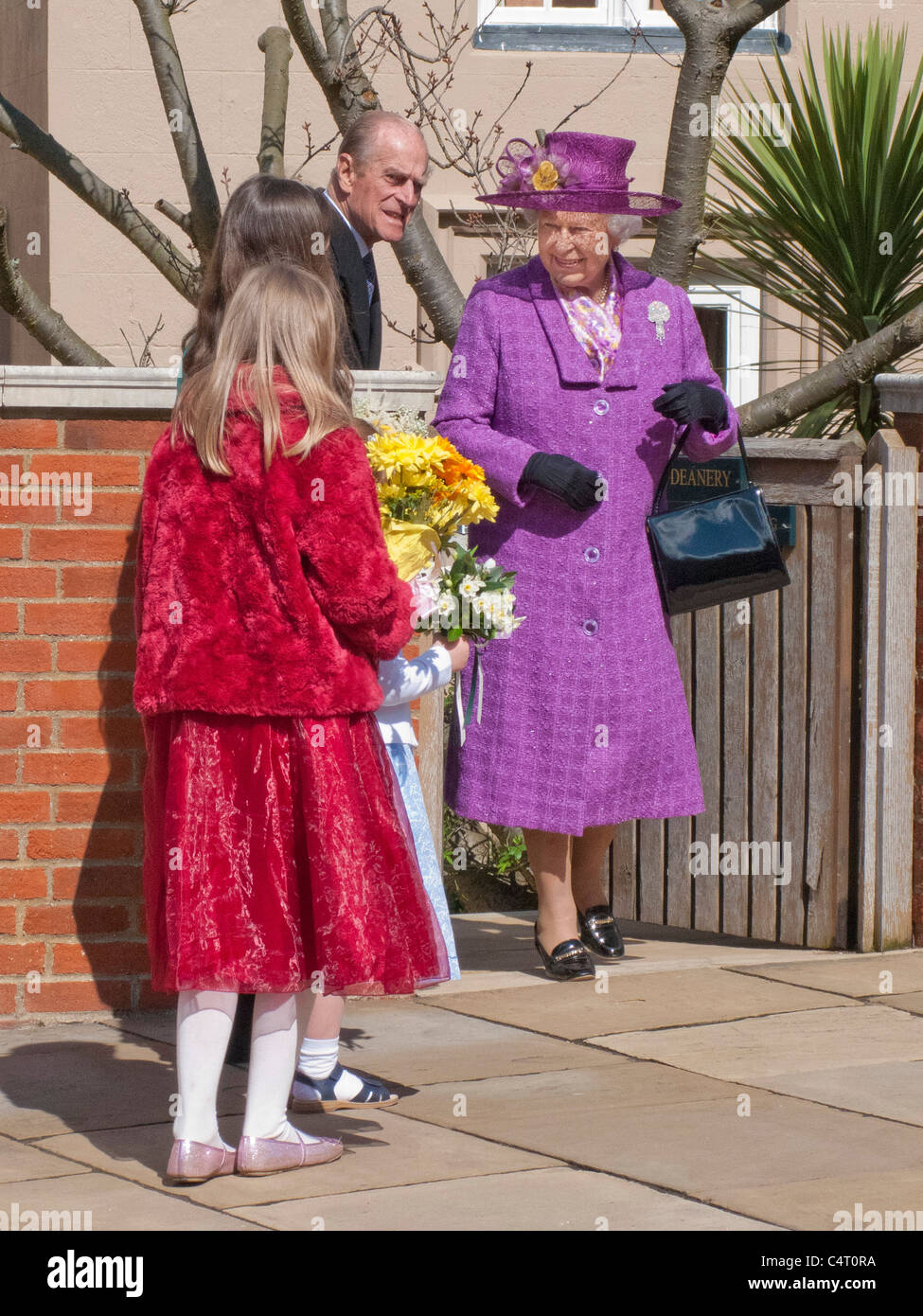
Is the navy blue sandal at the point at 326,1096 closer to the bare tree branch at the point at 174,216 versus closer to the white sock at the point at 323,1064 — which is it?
the white sock at the point at 323,1064

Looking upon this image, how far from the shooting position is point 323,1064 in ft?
14.0

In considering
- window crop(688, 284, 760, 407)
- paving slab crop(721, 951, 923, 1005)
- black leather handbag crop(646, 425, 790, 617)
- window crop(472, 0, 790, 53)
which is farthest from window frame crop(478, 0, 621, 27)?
paving slab crop(721, 951, 923, 1005)

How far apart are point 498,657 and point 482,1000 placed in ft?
3.03

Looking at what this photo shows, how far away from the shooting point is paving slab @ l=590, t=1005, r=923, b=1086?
15.0ft

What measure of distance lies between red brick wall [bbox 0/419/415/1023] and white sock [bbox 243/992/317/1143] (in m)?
1.29

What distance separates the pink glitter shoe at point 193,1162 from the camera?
368 centimetres

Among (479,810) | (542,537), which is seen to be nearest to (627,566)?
(542,537)

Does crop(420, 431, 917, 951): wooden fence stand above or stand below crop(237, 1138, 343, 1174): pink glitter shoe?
above

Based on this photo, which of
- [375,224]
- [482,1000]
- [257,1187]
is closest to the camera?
[257,1187]

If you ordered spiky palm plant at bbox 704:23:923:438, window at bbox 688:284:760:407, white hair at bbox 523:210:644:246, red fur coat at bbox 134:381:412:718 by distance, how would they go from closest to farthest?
red fur coat at bbox 134:381:412:718, white hair at bbox 523:210:644:246, spiky palm plant at bbox 704:23:923:438, window at bbox 688:284:760:407

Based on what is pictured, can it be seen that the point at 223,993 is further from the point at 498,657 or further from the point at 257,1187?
the point at 498,657

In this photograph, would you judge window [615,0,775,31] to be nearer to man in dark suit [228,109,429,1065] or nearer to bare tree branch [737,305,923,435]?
bare tree branch [737,305,923,435]

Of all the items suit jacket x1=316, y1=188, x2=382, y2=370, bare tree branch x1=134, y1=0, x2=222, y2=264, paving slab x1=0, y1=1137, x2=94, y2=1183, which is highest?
bare tree branch x1=134, y1=0, x2=222, y2=264
